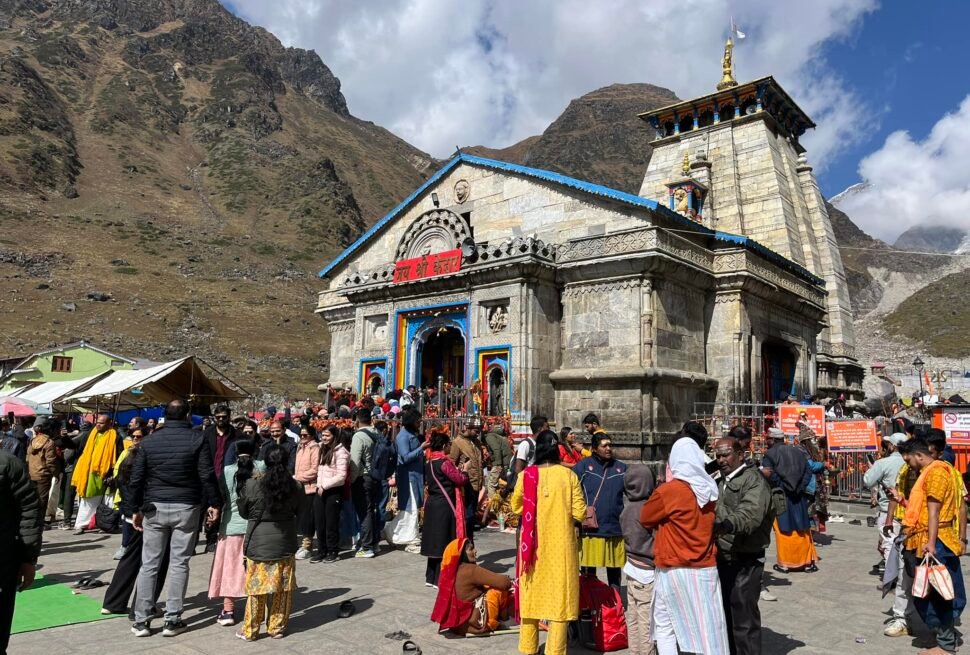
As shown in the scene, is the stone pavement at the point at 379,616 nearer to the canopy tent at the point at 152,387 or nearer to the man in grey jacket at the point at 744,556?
the man in grey jacket at the point at 744,556

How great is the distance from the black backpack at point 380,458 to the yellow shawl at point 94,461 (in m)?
4.99

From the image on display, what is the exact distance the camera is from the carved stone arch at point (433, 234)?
21.4 m

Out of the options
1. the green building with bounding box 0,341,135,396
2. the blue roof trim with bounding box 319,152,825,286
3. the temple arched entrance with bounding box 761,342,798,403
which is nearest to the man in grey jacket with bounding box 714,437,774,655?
the blue roof trim with bounding box 319,152,825,286

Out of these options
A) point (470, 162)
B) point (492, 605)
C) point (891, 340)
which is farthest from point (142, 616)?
point (891, 340)

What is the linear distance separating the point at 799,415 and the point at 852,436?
1.19 m

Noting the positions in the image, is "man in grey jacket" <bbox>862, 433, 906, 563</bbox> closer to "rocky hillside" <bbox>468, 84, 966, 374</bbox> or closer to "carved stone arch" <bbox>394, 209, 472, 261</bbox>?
"carved stone arch" <bbox>394, 209, 472, 261</bbox>

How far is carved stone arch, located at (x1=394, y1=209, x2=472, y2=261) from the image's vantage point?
70.3 ft

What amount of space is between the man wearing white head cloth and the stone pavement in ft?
5.33

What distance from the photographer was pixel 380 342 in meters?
22.3

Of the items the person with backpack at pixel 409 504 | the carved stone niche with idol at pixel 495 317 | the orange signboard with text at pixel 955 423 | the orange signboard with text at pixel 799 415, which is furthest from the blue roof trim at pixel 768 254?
the person with backpack at pixel 409 504

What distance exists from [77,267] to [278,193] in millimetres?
34555

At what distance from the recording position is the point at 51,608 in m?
7.29

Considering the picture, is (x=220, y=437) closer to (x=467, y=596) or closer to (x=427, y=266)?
(x=467, y=596)

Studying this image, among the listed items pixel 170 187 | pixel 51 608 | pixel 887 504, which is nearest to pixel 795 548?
pixel 887 504
